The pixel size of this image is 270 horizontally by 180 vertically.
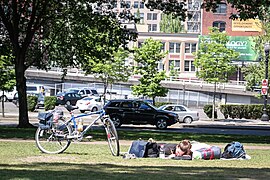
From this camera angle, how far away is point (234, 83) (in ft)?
259

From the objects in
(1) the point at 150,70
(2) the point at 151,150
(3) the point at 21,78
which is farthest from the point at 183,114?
(2) the point at 151,150

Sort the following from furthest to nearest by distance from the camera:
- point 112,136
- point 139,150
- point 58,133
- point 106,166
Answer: point 112,136 < point 139,150 < point 58,133 < point 106,166

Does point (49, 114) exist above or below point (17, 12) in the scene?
below

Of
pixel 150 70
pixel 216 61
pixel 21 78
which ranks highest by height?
pixel 216 61

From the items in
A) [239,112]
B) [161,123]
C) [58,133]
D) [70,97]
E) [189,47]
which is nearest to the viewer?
[58,133]

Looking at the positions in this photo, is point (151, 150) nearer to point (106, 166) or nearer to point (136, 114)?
point (106, 166)

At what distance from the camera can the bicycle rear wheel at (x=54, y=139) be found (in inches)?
540

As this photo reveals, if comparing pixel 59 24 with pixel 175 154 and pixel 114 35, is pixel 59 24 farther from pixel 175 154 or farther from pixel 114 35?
pixel 175 154

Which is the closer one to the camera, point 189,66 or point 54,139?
point 54,139

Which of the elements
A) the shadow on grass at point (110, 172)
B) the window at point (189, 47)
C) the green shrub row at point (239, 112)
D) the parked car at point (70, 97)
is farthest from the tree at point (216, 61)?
the shadow on grass at point (110, 172)

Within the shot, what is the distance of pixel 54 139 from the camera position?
13766 mm

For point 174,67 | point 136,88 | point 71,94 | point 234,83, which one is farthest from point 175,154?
point 174,67

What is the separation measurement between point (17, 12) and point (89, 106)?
22.5m

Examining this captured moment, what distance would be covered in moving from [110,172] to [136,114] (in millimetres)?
23599
